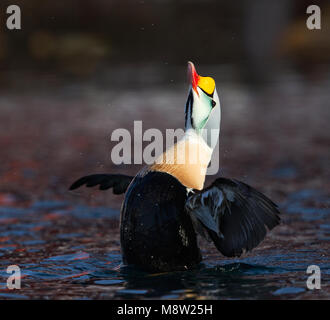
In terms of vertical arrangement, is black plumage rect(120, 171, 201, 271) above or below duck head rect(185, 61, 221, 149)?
below

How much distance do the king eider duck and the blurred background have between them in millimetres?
3306

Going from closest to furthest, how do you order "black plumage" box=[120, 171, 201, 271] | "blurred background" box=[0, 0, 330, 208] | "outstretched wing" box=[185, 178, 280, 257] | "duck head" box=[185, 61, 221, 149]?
"outstretched wing" box=[185, 178, 280, 257] → "black plumage" box=[120, 171, 201, 271] → "duck head" box=[185, 61, 221, 149] → "blurred background" box=[0, 0, 330, 208]

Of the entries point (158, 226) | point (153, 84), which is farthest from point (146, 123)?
point (158, 226)

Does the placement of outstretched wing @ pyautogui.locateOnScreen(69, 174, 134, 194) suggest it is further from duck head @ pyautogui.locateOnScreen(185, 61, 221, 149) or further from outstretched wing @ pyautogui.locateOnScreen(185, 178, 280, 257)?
outstretched wing @ pyautogui.locateOnScreen(185, 178, 280, 257)

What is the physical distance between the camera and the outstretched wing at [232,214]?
544 cm

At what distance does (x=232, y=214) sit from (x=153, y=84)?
14.2 meters

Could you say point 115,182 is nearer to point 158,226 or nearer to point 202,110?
point 158,226

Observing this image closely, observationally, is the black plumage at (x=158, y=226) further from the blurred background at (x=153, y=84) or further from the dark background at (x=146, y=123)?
the blurred background at (x=153, y=84)

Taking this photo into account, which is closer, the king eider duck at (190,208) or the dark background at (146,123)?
the king eider duck at (190,208)

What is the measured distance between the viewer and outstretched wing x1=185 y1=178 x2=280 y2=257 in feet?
17.8

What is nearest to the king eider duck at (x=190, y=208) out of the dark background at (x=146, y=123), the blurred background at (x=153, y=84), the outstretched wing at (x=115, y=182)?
the dark background at (x=146, y=123)

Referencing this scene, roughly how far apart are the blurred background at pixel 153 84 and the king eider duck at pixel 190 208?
3306 millimetres

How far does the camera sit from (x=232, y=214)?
217 inches

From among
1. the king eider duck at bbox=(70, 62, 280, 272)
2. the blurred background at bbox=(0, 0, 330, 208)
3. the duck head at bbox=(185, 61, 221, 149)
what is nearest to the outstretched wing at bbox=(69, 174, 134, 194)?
the king eider duck at bbox=(70, 62, 280, 272)
